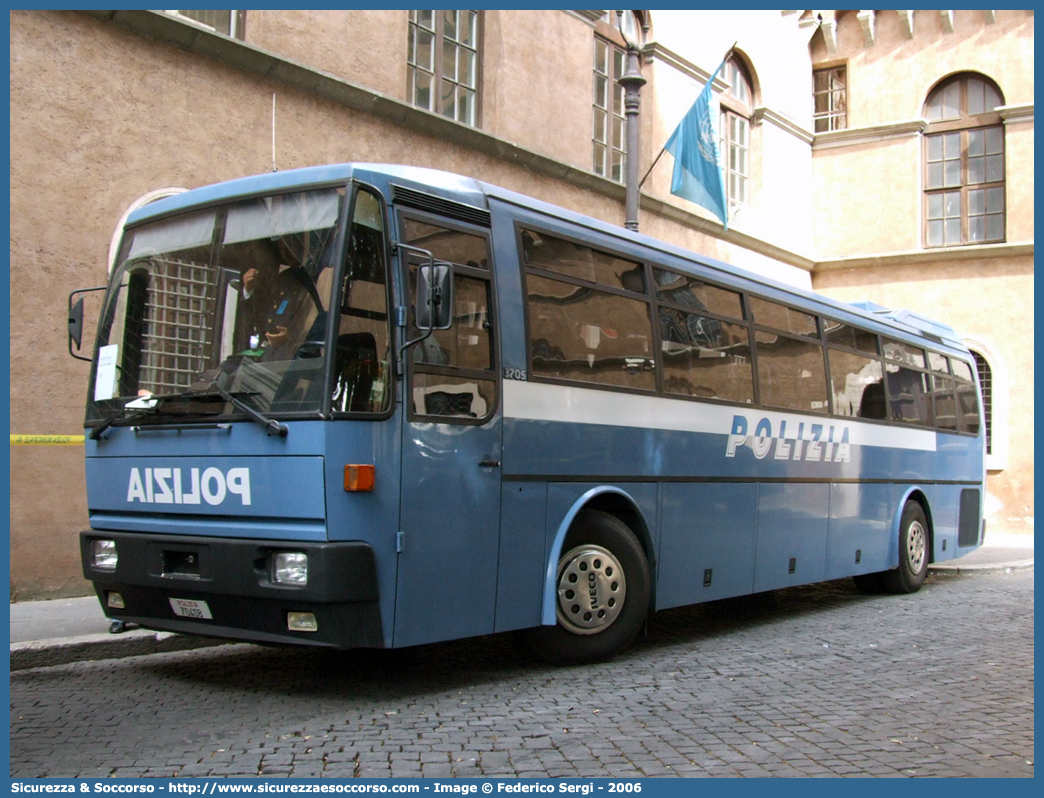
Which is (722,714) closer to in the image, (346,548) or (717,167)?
(346,548)

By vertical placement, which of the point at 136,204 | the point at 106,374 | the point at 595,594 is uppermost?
the point at 136,204

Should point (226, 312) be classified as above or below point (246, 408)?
above

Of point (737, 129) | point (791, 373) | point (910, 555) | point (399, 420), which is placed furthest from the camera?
point (737, 129)

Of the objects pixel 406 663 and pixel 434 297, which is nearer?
pixel 434 297

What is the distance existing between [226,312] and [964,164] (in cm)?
2104

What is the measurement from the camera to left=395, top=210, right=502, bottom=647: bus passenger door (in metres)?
5.89

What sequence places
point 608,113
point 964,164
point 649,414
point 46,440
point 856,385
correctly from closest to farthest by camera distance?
point 649,414, point 46,440, point 856,385, point 608,113, point 964,164

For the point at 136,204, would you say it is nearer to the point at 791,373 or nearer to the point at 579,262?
the point at 579,262

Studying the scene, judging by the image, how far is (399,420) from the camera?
582cm

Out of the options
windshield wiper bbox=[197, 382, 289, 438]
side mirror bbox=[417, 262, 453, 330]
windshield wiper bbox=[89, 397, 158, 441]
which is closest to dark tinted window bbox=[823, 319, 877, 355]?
side mirror bbox=[417, 262, 453, 330]

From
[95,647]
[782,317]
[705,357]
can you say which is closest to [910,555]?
[782,317]

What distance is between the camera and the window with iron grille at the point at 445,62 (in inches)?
538

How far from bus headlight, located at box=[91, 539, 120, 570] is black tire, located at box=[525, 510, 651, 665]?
260 centimetres

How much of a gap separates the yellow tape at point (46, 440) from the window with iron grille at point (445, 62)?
6202 millimetres
